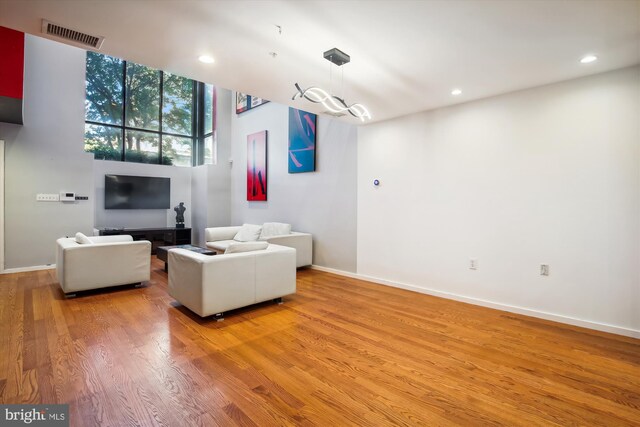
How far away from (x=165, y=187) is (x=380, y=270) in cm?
584

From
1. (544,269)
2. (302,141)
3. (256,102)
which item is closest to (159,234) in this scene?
(256,102)

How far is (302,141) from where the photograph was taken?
19.3 feet

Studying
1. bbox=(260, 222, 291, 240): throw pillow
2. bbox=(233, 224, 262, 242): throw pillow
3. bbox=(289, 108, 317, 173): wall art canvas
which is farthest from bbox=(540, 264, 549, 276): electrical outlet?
bbox=(233, 224, 262, 242): throw pillow

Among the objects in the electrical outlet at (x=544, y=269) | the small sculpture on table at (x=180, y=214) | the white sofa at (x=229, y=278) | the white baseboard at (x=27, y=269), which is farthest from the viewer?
the small sculpture on table at (x=180, y=214)

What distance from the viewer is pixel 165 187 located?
24.7 ft

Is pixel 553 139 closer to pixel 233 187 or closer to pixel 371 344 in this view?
pixel 371 344

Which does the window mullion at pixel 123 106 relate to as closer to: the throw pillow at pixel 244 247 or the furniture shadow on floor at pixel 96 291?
the furniture shadow on floor at pixel 96 291

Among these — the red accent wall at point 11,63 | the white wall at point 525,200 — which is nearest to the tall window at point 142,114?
the red accent wall at point 11,63

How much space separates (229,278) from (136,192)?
5344 millimetres

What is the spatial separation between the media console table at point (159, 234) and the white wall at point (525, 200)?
5.22 m

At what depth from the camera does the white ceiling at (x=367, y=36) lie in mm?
2023

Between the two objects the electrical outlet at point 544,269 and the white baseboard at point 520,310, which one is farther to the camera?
the electrical outlet at point 544,269

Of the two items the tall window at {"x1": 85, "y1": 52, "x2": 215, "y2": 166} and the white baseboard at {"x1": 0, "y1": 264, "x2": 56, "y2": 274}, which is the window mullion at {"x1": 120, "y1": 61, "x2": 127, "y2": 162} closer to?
the tall window at {"x1": 85, "y1": 52, "x2": 215, "y2": 166}

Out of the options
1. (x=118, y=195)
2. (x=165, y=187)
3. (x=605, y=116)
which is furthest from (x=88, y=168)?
Answer: (x=605, y=116)
